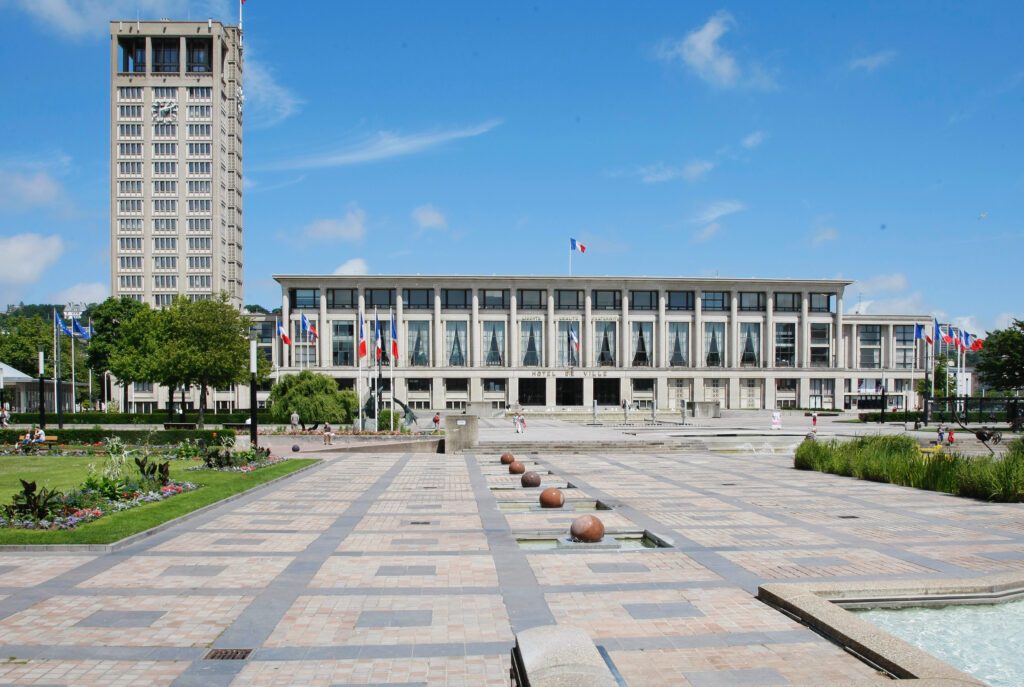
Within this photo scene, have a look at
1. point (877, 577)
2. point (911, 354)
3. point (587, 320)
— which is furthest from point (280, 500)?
point (911, 354)

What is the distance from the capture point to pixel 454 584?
39.1 feet

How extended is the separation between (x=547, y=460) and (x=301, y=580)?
23176mm

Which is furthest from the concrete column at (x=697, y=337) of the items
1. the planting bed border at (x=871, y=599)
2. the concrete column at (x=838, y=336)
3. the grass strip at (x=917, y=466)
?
the planting bed border at (x=871, y=599)

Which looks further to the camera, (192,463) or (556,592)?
(192,463)

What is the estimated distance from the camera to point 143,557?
13906 mm

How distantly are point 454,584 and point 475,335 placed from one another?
91.0 meters

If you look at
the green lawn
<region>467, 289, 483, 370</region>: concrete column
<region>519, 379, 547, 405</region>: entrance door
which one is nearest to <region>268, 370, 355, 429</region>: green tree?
the green lawn

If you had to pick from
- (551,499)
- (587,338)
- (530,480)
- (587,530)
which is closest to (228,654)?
(587,530)

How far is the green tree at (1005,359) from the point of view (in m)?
65.6

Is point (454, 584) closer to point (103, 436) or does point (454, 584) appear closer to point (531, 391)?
point (103, 436)

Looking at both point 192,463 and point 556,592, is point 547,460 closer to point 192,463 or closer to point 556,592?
point 192,463

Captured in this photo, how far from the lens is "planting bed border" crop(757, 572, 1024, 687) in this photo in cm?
849

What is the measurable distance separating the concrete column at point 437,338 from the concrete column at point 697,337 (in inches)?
1309

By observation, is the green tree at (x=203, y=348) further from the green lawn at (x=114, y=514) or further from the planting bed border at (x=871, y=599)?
the planting bed border at (x=871, y=599)
